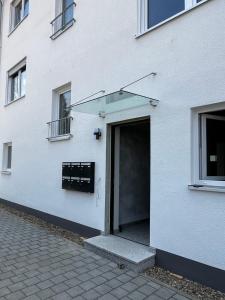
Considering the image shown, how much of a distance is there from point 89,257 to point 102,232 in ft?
2.39

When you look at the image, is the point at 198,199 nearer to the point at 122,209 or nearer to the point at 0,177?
the point at 122,209

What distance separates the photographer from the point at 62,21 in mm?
7297

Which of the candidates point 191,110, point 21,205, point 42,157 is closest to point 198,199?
point 191,110

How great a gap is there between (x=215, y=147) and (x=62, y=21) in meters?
5.55

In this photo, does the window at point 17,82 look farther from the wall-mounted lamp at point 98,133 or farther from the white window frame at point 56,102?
the wall-mounted lamp at point 98,133

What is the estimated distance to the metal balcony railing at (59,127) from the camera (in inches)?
266

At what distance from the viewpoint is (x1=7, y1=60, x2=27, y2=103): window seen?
9.45 m

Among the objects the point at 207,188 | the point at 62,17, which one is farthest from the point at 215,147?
the point at 62,17

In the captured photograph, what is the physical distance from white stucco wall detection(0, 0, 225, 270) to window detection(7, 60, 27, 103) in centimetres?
88

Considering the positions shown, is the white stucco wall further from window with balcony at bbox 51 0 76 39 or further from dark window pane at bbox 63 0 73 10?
dark window pane at bbox 63 0 73 10

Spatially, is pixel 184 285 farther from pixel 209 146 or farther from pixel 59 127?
pixel 59 127

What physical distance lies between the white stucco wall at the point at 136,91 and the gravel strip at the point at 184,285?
335mm

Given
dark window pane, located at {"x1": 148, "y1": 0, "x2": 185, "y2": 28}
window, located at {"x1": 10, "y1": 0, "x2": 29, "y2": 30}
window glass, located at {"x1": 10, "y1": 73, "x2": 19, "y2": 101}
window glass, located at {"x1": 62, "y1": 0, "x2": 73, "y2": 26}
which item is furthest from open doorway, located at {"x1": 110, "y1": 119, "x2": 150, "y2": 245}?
window, located at {"x1": 10, "y1": 0, "x2": 29, "y2": 30}

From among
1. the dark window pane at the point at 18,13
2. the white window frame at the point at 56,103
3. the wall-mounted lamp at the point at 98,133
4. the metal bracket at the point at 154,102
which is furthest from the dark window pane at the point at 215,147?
the dark window pane at the point at 18,13
